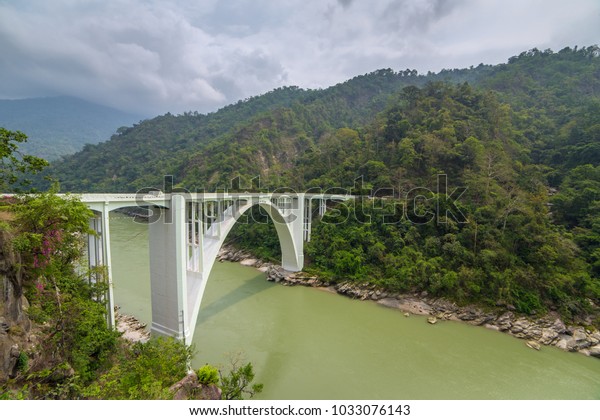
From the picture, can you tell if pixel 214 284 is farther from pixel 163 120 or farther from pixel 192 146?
pixel 163 120

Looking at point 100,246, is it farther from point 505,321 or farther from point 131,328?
point 505,321

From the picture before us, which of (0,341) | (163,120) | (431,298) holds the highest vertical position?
(163,120)

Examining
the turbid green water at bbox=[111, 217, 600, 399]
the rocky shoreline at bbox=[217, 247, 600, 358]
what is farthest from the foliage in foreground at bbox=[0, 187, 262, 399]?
the rocky shoreline at bbox=[217, 247, 600, 358]

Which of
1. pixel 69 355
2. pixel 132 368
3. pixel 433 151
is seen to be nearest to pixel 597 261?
pixel 433 151

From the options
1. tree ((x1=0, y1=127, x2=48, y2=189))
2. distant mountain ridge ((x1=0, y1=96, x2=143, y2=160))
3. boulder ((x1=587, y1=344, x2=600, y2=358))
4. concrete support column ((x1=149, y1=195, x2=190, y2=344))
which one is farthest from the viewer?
distant mountain ridge ((x1=0, y1=96, x2=143, y2=160))

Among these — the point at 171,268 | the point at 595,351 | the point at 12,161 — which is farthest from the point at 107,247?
the point at 595,351

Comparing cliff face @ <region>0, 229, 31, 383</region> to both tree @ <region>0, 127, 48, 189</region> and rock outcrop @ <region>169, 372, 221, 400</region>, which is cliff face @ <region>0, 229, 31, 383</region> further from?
rock outcrop @ <region>169, 372, 221, 400</region>
